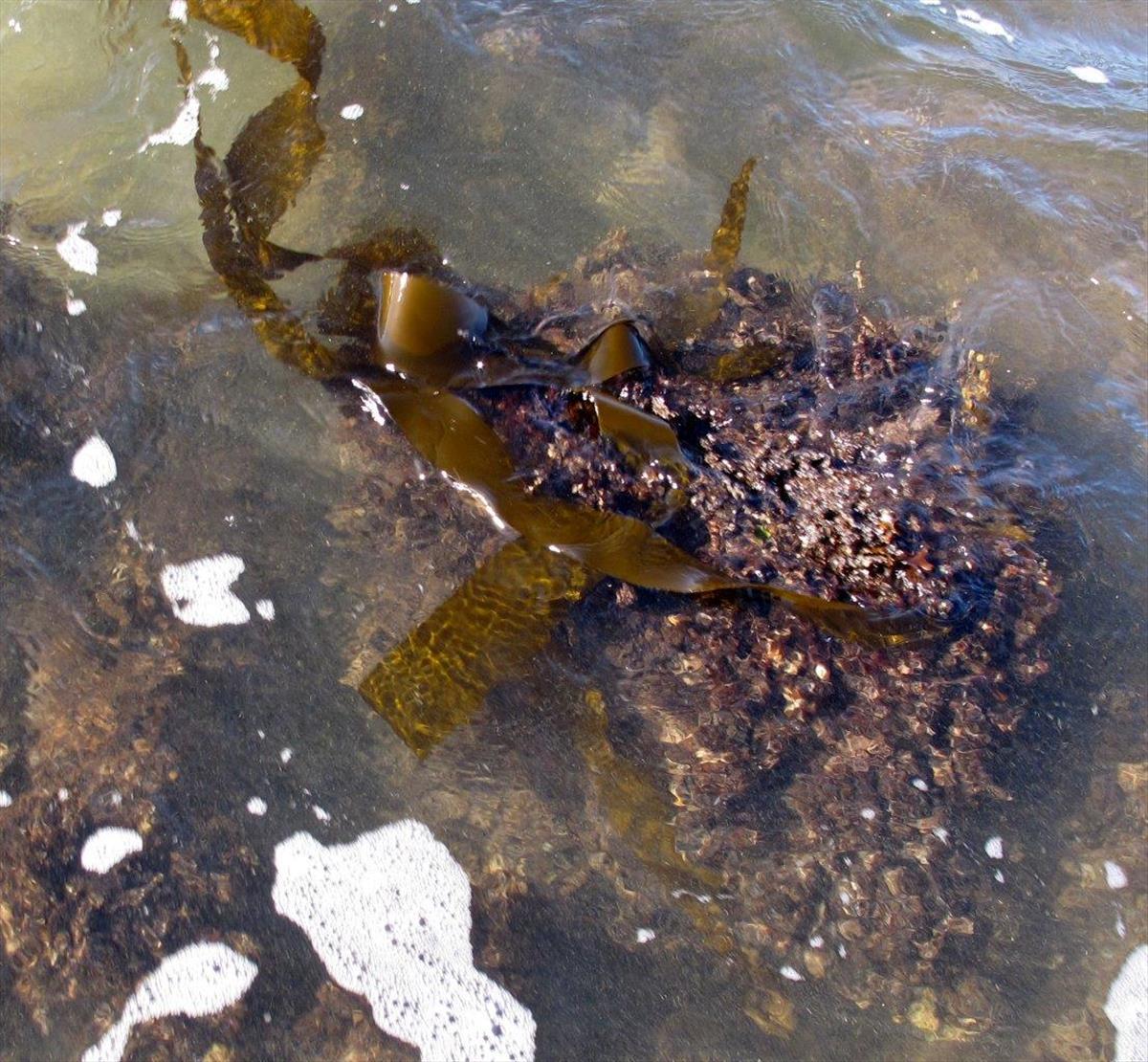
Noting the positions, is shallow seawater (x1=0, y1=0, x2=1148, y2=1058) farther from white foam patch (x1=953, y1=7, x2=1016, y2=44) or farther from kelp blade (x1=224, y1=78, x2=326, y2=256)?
white foam patch (x1=953, y1=7, x2=1016, y2=44)

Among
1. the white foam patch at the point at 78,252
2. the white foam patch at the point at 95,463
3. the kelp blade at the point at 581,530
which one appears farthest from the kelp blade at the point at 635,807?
the white foam patch at the point at 78,252

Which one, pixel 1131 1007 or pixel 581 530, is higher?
pixel 581 530

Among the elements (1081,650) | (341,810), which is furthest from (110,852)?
(1081,650)

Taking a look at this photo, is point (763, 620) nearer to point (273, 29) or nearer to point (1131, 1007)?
point (1131, 1007)

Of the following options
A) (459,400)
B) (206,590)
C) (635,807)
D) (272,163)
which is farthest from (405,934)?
(272,163)

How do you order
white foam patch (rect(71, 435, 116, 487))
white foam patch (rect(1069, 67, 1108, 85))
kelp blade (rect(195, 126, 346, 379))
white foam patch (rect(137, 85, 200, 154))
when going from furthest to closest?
white foam patch (rect(1069, 67, 1108, 85)) → white foam patch (rect(137, 85, 200, 154)) → kelp blade (rect(195, 126, 346, 379)) → white foam patch (rect(71, 435, 116, 487))

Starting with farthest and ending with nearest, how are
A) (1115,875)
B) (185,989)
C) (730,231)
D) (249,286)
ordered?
(730,231) → (249,286) → (1115,875) → (185,989)

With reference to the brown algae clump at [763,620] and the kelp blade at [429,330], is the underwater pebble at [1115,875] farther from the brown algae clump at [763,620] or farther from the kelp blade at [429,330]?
the kelp blade at [429,330]

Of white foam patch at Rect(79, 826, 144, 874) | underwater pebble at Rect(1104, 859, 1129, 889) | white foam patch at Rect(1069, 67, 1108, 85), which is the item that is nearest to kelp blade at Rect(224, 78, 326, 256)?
white foam patch at Rect(79, 826, 144, 874)
